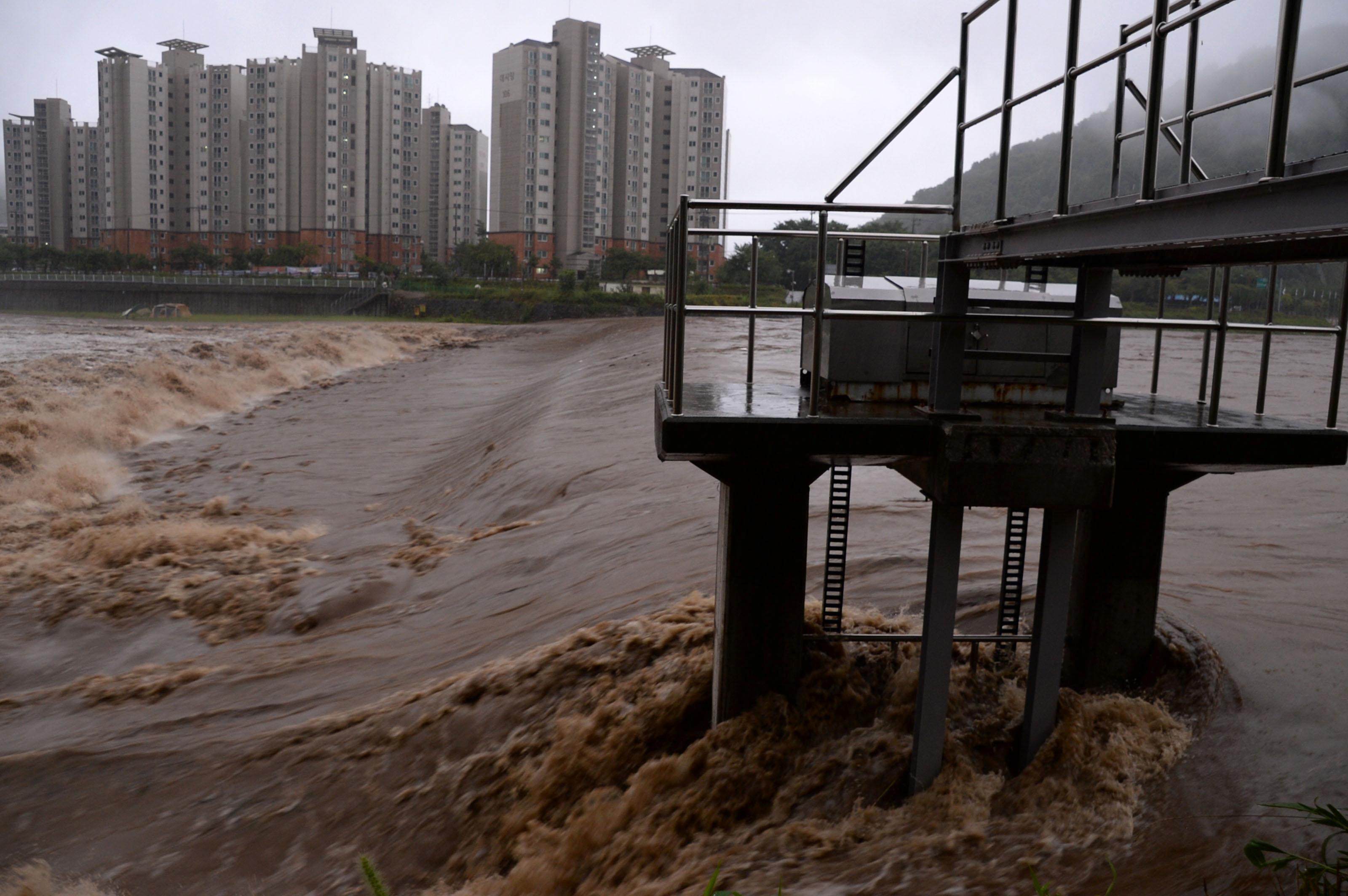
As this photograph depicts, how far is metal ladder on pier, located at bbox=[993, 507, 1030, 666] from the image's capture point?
646 centimetres

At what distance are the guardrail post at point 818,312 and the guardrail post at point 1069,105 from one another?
107 centimetres

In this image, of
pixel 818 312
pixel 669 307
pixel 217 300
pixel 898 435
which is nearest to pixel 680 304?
pixel 818 312

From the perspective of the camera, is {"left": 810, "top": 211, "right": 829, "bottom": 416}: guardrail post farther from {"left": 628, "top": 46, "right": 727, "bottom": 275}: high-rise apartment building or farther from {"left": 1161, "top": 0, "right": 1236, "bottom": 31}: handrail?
{"left": 628, "top": 46, "right": 727, "bottom": 275}: high-rise apartment building

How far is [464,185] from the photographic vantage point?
12325 cm

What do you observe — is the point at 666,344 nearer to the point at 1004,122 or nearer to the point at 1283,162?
the point at 1004,122

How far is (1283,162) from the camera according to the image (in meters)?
3.22

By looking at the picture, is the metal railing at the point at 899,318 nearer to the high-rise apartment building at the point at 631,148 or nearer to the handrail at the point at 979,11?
the handrail at the point at 979,11

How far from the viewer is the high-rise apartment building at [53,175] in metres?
120

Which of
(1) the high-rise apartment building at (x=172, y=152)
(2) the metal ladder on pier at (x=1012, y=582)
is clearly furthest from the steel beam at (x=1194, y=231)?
(1) the high-rise apartment building at (x=172, y=152)

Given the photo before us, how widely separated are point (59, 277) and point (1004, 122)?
8686cm

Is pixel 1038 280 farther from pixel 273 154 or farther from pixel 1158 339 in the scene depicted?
pixel 273 154

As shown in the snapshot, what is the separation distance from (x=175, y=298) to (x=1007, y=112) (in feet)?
259

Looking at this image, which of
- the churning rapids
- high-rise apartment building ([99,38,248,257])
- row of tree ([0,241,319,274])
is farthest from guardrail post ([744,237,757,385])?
high-rise apartment building ([99,38,248,257])

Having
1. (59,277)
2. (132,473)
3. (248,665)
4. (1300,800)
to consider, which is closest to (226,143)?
(59,277)
